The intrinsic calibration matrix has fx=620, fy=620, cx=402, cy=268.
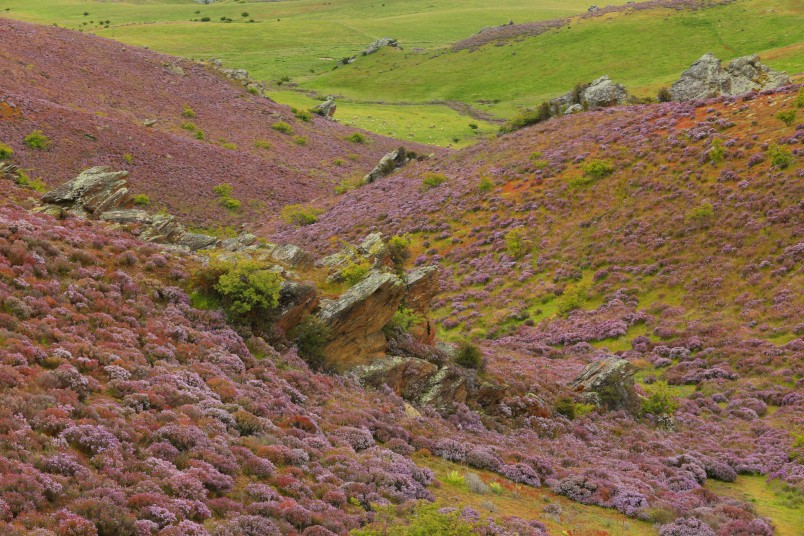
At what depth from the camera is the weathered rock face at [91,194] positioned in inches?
1334

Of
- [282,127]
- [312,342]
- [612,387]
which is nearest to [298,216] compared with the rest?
[282,127]

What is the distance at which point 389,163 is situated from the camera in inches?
2916

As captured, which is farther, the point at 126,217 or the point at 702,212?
the point at 702,212

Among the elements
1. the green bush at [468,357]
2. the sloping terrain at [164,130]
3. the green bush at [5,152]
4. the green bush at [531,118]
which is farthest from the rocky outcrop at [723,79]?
the green bush at [5,152]

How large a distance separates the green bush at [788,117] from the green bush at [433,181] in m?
29.3

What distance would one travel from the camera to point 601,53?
432ft

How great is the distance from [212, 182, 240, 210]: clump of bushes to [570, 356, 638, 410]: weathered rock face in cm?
4272

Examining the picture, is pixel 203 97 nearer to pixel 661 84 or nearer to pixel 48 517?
pixel 661 84

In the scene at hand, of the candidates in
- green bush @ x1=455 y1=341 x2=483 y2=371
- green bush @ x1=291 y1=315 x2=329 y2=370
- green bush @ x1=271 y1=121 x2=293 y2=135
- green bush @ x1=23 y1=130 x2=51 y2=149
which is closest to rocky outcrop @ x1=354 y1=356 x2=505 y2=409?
green bush @ x1=455 y1=341 x2=483 y2=371

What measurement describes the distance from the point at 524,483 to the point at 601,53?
129 metres

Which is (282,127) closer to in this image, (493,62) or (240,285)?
(240,285)

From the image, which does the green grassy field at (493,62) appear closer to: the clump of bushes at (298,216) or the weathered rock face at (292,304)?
the clump of bushes at (298,216)

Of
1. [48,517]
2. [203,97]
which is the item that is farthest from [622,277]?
[203,97]

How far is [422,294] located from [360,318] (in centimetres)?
627
